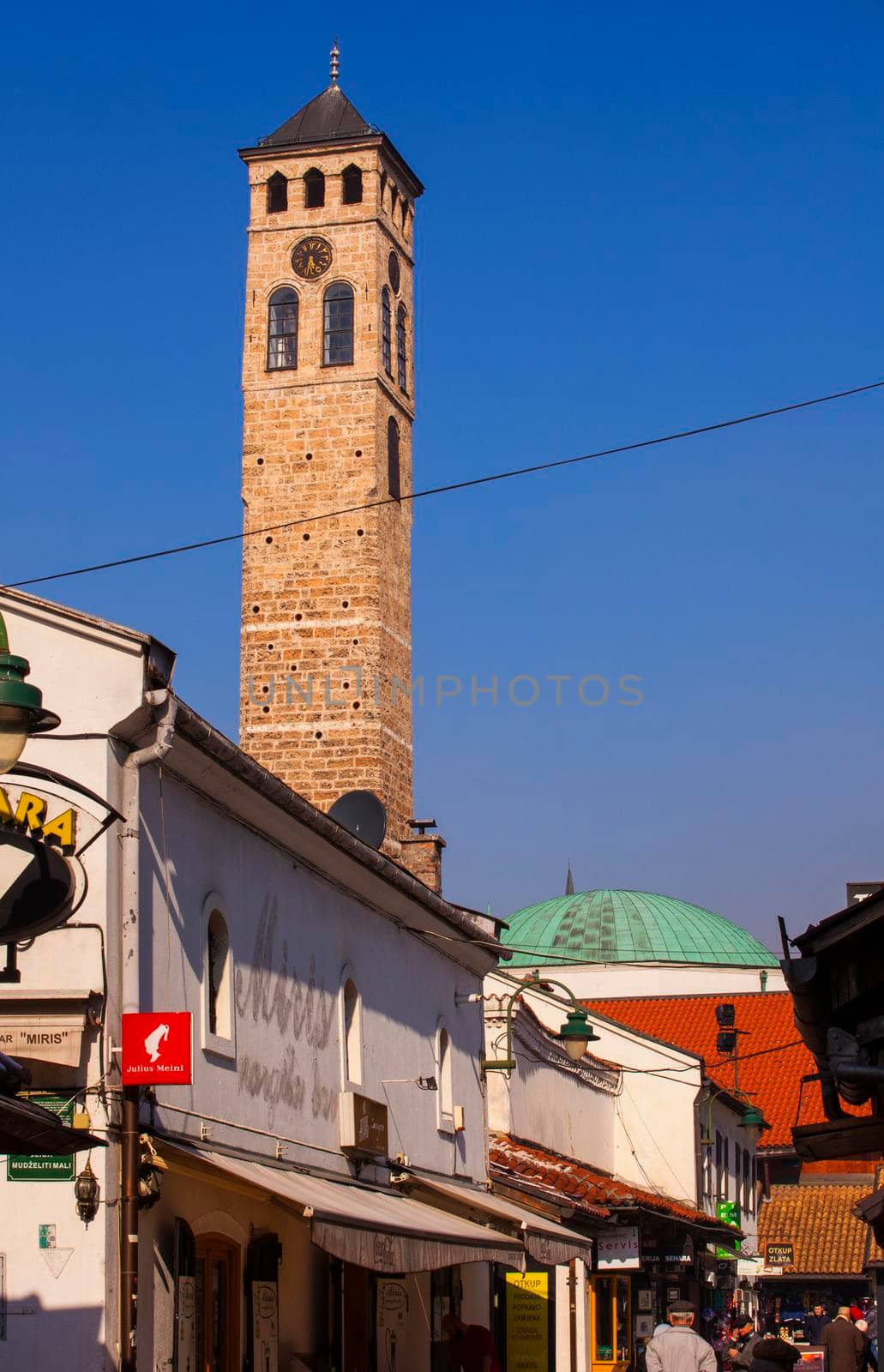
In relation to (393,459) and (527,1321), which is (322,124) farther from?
(527,1321)

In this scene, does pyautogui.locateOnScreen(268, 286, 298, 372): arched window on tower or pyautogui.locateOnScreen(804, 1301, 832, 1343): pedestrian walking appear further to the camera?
pyautogui.locateOnScreen(268, 286, 298, 372): arched window on tower

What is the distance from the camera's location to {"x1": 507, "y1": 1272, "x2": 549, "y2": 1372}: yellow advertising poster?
22.4 meters

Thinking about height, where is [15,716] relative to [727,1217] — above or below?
above

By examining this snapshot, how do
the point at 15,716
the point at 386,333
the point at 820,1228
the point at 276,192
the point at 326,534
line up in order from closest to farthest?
1. the point at 15,716
2. the point at 820,1228
3. the point at 326,534
4. the point at 386,333
5. the point at 276,192

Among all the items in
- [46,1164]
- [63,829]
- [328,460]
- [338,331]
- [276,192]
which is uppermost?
[276,192]

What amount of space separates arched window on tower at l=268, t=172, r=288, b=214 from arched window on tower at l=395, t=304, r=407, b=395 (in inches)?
141

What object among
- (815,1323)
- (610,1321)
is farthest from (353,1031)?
(815,1323)

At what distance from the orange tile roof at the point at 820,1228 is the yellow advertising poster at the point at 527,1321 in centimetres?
1543

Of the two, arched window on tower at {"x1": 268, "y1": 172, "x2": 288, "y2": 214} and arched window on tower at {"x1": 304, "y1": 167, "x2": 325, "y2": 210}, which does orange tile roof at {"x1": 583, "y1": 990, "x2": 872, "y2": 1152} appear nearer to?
arched window on tower at {"x1": 304, "y1": 167, "x2": 325, "y2": 210}

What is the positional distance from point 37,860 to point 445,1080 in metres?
11.8

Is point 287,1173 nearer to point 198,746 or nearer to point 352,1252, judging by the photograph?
point 352,1252

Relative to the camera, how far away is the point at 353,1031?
1769 centimetres

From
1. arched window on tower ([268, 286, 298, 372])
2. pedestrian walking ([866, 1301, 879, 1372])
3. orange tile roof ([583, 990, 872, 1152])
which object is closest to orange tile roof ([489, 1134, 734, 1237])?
pedestrian walking ([866, 1301, 879, 1372])

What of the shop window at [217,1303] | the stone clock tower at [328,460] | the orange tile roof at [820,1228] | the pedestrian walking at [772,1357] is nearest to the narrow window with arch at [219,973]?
the shop window at [217,1303]
